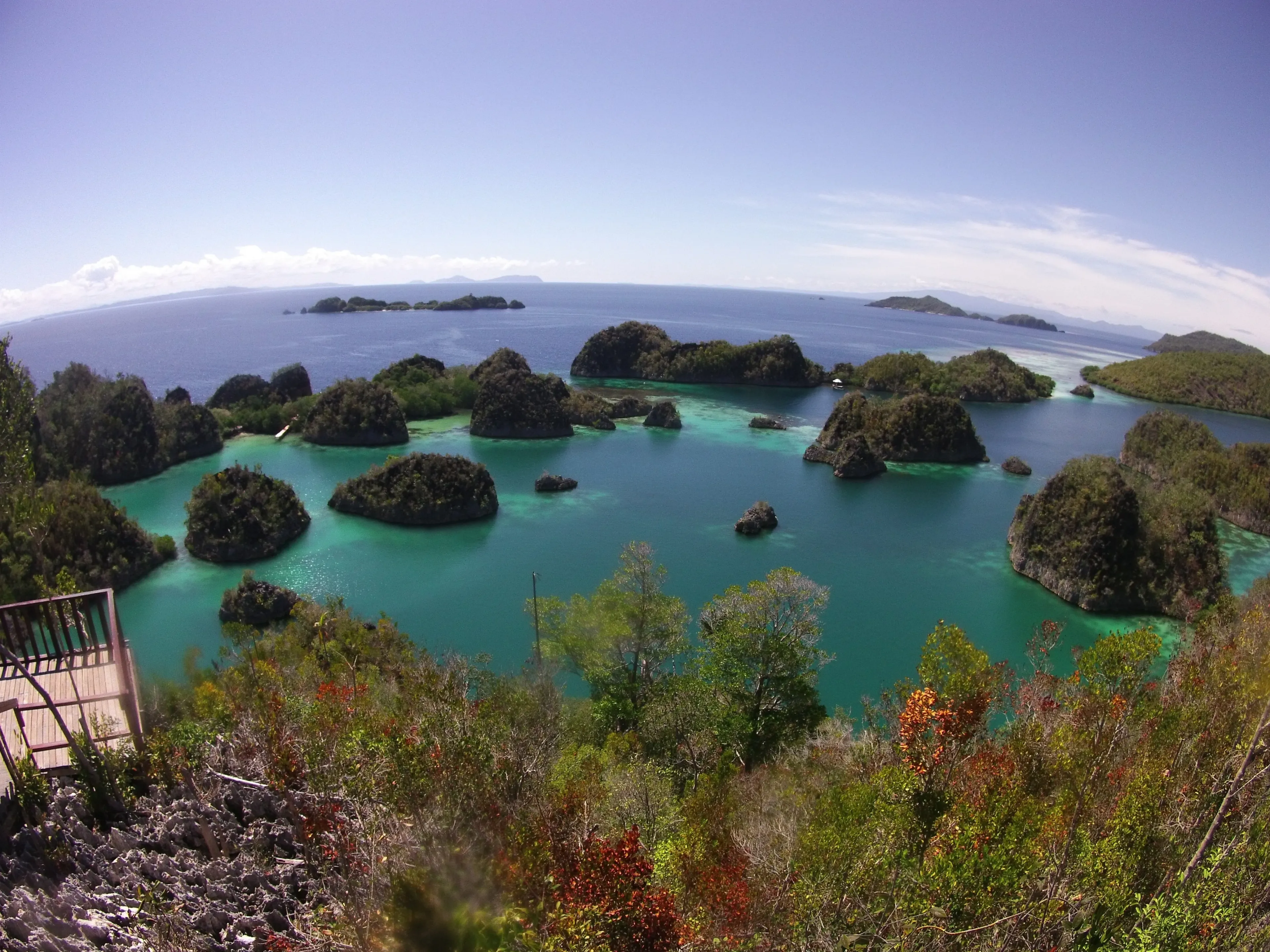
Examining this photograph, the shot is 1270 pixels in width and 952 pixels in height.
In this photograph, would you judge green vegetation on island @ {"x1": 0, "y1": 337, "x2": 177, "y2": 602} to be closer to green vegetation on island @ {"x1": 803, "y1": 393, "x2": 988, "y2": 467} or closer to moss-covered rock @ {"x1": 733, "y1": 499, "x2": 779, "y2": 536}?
moss-covered rock @ {"x1": 733, "y1": 499, "x2": 779, "y2": 536}

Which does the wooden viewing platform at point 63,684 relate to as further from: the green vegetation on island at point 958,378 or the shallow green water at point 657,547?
the green vegetation on island at point 958,378

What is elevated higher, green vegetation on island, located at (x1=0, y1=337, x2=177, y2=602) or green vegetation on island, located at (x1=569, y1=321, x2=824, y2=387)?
green vegetation on island, located at (x1=569, y1=321, x2=824, y2=387)

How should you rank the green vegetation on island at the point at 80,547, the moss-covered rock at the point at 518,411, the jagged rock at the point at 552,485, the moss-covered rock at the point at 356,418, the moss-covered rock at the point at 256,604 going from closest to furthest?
the green vegetation on island at the point at 80,547 → the moss-covered rock at the point at 256,604 → the jagged rock at the point at 552,485 → the moss-covered rock at the point at 356,418 → the moss-covered rock at the point at 518,411

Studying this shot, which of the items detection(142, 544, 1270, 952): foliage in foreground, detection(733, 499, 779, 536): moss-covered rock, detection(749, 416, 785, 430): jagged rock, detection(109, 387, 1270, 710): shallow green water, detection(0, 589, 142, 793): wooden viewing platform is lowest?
detection(109, 387, 1270, 710): shallow green water

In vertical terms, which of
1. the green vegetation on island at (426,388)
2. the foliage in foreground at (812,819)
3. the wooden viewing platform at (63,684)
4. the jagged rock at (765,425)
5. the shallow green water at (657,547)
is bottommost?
the shallow green water at (657,547)

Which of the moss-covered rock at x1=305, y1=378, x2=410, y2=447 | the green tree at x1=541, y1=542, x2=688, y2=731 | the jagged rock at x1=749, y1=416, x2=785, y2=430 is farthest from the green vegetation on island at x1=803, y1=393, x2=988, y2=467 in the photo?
the green tree at x1=541, y1=542, x2=688, y2=731

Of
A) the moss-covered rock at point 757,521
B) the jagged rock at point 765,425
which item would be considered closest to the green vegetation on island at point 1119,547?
the moss-covered rock at point 757,521

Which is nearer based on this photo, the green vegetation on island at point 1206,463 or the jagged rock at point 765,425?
the green vegetation on island at point 1206,463

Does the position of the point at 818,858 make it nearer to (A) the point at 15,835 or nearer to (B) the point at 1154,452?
(A) the point at 15,835
